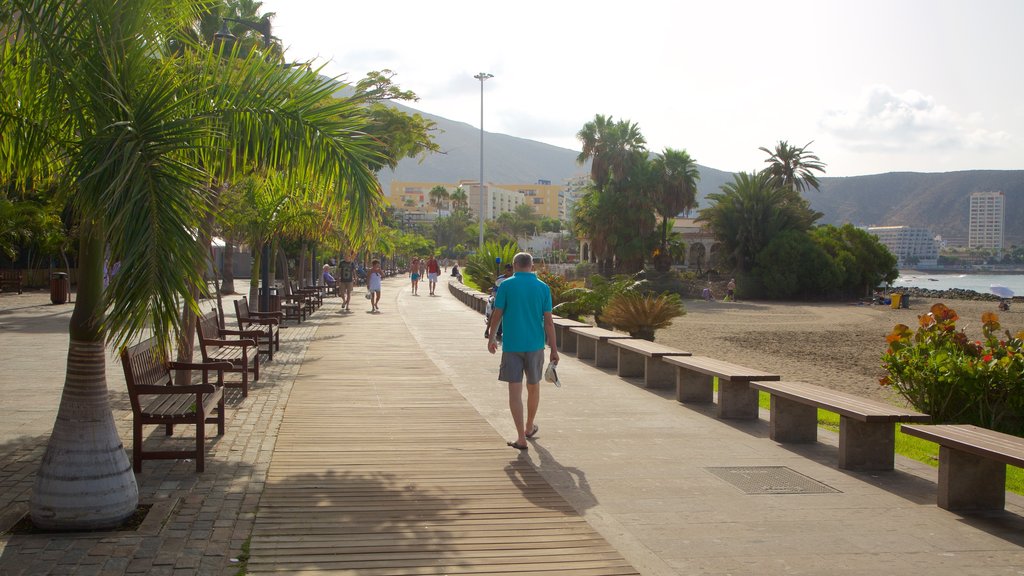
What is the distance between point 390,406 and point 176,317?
464cm

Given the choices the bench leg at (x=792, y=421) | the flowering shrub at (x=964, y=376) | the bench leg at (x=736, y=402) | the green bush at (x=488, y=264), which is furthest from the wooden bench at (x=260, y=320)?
the green bush at (x=488, y=264)

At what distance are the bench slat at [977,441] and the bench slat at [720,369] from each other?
8.58 ft

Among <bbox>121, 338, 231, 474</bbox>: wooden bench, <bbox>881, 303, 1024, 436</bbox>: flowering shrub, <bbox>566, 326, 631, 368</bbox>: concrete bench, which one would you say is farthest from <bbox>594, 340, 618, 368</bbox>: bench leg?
<bbox>121, 338, 231, 474</bbox>: wooden bench

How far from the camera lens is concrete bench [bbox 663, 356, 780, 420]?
8.90 metres

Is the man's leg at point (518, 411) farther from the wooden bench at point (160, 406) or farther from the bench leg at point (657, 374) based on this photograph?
the bench leg at point (657, 374)

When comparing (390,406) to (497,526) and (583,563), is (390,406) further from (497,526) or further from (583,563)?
(583,563)

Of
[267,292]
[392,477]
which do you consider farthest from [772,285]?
[392,477]

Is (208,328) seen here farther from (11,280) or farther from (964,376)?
(11,280)

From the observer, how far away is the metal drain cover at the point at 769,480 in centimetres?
623

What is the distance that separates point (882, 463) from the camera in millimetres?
6934

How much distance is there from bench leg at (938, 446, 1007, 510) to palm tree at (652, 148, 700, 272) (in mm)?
60286

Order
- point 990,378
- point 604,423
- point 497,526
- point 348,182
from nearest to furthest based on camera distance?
point 497,526, point 348,182, point 604,423, point 990,378

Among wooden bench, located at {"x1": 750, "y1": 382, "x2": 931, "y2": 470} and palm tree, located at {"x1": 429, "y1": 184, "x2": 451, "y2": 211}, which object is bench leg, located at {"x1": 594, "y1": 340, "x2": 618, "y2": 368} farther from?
palm tree, located at {"x1": 429, "y1": 184, "x2": 451, "y2": 211}

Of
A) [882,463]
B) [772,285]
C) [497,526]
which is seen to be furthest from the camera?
[772,285]
